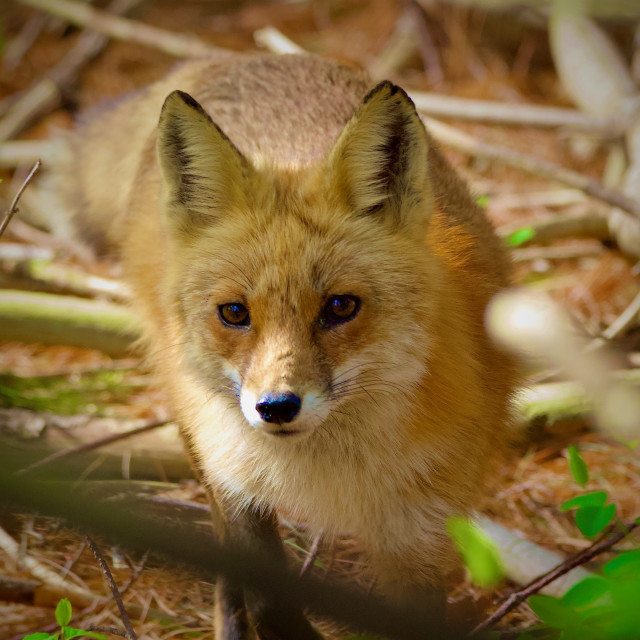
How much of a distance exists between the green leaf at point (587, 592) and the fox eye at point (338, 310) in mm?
1010

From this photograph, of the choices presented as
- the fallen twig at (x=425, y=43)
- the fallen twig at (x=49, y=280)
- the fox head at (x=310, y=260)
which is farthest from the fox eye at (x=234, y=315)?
the fallen twig at (x=425, y=43)

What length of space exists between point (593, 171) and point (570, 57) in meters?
1.03

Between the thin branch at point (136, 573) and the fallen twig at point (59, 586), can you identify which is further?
the fallen twig at point (59, 586)

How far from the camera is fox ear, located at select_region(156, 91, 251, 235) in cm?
222

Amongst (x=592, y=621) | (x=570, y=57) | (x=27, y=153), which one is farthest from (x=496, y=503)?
(x=27, y=153)

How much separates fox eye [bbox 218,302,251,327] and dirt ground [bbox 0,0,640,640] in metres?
0.95

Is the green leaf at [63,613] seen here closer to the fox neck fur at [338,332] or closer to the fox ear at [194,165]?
the fox neck fur at [338,332]

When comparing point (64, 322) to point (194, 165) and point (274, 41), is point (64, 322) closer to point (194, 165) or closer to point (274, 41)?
point (194, 165)

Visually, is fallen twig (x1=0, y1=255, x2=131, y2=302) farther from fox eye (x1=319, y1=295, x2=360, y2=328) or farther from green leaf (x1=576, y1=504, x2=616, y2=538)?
green leaf (x1=576, y1=504, x2=616, y2=538)

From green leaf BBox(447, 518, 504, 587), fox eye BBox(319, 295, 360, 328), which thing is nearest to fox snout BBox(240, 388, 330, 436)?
fox eye BBox(319, 295, 360, 328)

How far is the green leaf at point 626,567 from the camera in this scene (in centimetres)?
117

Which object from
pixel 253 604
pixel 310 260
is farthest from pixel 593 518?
pixel 253 604

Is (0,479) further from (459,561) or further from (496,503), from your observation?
(496,503)

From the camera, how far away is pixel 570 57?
5.96 metres
